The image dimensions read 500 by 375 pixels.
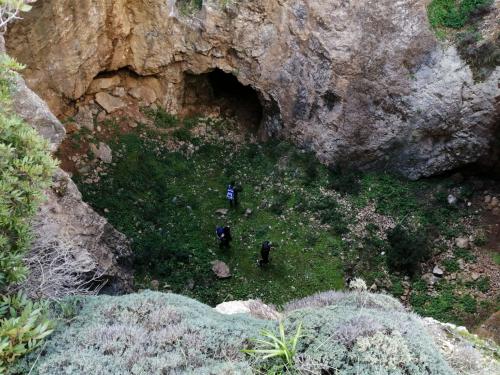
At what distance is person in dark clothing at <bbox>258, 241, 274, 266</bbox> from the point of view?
1355 centimetres

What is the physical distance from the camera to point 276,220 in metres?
15.6

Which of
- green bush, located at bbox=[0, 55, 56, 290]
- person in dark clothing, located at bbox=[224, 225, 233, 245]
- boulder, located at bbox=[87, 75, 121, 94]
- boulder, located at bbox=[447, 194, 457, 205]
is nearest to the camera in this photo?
green bush, located at bbox=[0, 55, 56, 290]

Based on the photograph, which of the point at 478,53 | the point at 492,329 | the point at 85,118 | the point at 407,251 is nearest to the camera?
the point at 492,329

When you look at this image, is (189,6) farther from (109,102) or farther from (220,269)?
(220,269)

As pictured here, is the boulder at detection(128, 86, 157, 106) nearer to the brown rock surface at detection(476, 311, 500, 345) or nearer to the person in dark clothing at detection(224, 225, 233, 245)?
the person in dark clothing at detection(224, 225, 233, 245)

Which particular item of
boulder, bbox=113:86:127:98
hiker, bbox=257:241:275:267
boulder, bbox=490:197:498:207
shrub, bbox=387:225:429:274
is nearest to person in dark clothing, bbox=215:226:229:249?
hiker, bbox=257:241:275:267

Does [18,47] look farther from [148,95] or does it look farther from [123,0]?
[148,95]

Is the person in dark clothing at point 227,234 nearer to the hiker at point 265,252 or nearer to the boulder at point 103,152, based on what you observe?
the hiker at point 265,252

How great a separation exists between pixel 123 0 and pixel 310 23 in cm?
689

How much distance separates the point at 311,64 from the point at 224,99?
4.68 metres

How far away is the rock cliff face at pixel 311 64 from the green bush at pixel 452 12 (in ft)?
1.92

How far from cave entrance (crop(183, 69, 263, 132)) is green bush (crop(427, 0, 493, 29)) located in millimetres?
7366

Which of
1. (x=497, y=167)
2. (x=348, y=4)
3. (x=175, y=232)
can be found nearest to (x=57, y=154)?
(x=175, y=232)

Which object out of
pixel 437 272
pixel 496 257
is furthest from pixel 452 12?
pixel 437 272
